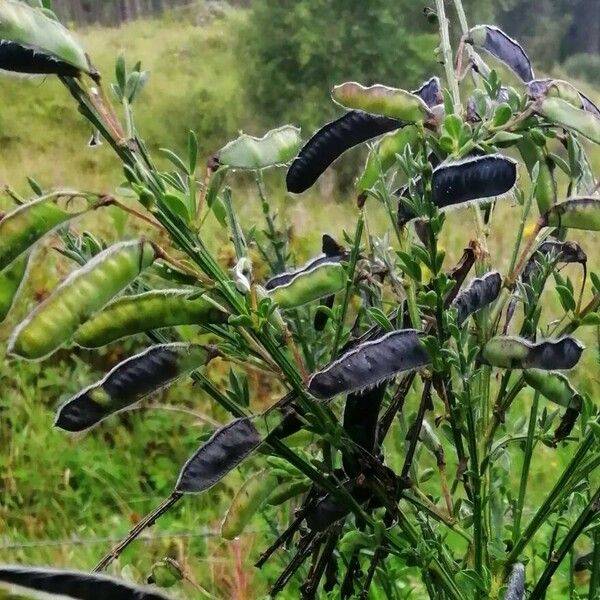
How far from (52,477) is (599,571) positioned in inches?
39.9

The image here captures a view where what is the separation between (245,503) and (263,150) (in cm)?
14

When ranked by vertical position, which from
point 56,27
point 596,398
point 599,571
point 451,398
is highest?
point 56,27

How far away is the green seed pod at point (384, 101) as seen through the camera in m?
0.30

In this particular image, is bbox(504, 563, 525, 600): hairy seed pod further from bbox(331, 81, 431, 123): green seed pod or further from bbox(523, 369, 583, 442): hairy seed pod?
bbox(331, 81, 431, 123): green seed pod

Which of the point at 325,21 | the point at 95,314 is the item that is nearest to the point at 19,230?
the point at 95,314

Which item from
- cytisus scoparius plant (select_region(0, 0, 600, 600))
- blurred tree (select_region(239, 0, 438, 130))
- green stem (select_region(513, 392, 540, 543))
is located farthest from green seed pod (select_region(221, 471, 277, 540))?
blurred tree (select_region(239, 0, 438, 130))

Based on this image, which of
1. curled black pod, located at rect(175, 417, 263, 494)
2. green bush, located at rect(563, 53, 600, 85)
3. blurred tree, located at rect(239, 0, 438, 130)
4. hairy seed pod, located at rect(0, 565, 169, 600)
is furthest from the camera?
green bush, located at rect(563, 53, 600, 85)

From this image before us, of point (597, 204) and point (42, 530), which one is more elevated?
point (597, 204)

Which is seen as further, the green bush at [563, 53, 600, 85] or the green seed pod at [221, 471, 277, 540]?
the green bush at [563, 53, 600, 85]

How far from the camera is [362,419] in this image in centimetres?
32

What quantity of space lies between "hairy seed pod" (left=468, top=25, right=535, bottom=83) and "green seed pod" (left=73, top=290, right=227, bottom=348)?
18 centimetres

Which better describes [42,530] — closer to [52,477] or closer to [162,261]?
[52,477]

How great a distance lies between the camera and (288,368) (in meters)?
0.27

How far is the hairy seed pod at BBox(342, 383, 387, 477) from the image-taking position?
313 mm
